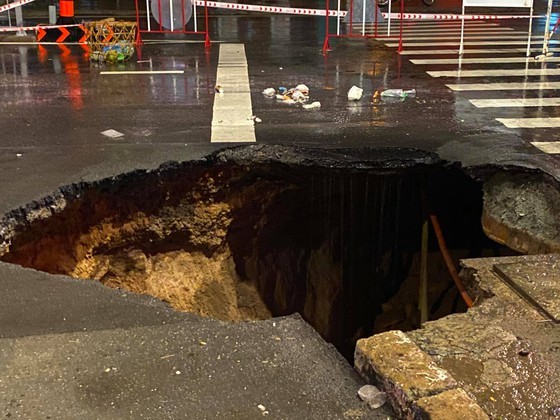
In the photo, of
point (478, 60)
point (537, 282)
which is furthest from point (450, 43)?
point (537, 282)

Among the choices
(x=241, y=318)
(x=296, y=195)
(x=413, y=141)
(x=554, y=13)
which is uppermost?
(x=554, y=13)

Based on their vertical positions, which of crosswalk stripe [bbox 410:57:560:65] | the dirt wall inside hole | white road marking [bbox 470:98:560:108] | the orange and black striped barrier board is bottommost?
the dirt wall inside hole

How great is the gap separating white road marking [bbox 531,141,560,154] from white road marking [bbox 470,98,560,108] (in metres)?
1.78

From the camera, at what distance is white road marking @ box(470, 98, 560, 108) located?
8797mm

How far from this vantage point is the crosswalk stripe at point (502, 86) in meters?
9.85

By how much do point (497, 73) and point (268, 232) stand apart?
576cm

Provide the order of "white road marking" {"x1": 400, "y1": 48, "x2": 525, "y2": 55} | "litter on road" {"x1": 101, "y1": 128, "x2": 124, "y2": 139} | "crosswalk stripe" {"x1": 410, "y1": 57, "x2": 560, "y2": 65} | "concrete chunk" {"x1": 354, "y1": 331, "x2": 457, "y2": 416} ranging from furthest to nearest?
1. "white road marking" {"x1": 400, "y1": 48, "x2": 525, "y2": 55}
2. "crosswalk stripe" {"x1": 410, "y1": 57, "x2": 560, "y2": 65}
3. "litter on road" {"x1": 101, "y1": 128, "x2": 124, "y2": 139}
4. "concrete chunk" {"x1": 354, "y1": 331, "x2": 457, "y2": 416}

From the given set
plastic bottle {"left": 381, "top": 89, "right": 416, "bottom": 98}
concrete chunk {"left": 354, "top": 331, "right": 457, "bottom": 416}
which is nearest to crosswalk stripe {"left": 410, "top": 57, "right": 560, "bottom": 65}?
plastic bottle {"left": 381, "top": 89, "right": 416, "bottom": 98}

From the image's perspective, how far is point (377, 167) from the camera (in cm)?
655

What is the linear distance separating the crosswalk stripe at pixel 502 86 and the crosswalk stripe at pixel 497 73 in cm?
75

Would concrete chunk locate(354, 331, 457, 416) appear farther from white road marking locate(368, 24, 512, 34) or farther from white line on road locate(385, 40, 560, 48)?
white road marking locate(368, 24, 512, 34)

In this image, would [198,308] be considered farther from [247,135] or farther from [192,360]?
[192,360]

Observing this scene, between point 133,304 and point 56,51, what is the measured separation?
34.9 feet

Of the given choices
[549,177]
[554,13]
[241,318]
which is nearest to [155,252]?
[241,318]
